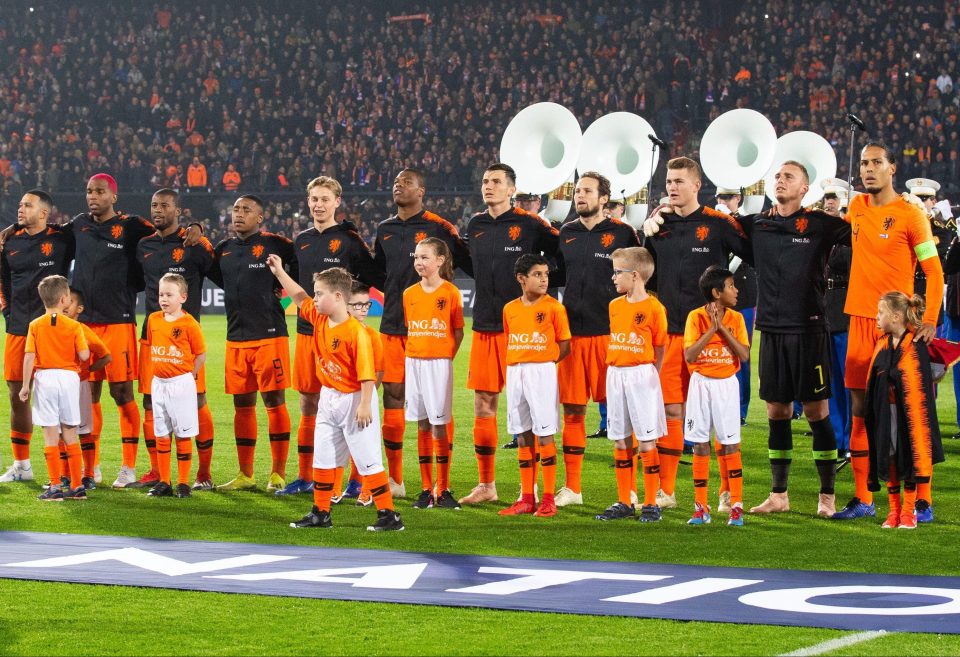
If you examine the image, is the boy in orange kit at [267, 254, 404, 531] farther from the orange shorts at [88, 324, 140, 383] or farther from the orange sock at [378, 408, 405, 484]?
the orange shorts at [88, 324, 140, 383]

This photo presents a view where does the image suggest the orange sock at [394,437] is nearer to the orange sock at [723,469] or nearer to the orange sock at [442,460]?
the orange sock at [442,460]

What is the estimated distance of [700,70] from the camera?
32438 millimetres

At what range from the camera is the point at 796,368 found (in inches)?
320

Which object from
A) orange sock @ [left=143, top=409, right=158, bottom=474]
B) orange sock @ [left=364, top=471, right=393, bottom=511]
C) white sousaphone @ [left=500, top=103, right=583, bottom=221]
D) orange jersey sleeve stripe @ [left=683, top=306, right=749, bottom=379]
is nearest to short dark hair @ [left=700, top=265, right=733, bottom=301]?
orange jersey sleeve stripe @ [left=683, top=306, right=749, bottom=379]

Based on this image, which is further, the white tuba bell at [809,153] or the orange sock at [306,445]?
the white tuba bell at [809,153]

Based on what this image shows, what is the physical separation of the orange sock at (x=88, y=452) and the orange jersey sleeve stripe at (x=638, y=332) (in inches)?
157

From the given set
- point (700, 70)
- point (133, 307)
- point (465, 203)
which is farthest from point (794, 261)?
point (700, 70)

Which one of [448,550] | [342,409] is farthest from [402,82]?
[448,550]

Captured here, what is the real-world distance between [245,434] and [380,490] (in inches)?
79.1

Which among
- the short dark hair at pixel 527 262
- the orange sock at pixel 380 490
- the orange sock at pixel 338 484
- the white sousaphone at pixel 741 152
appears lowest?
the orange sock at pixel 338 484

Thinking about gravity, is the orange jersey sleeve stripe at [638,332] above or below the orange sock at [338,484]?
above

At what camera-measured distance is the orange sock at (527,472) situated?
8359mm

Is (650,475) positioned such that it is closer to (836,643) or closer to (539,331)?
(539,331)

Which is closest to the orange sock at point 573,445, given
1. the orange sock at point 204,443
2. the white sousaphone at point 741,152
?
the orange sock at point 204,443
